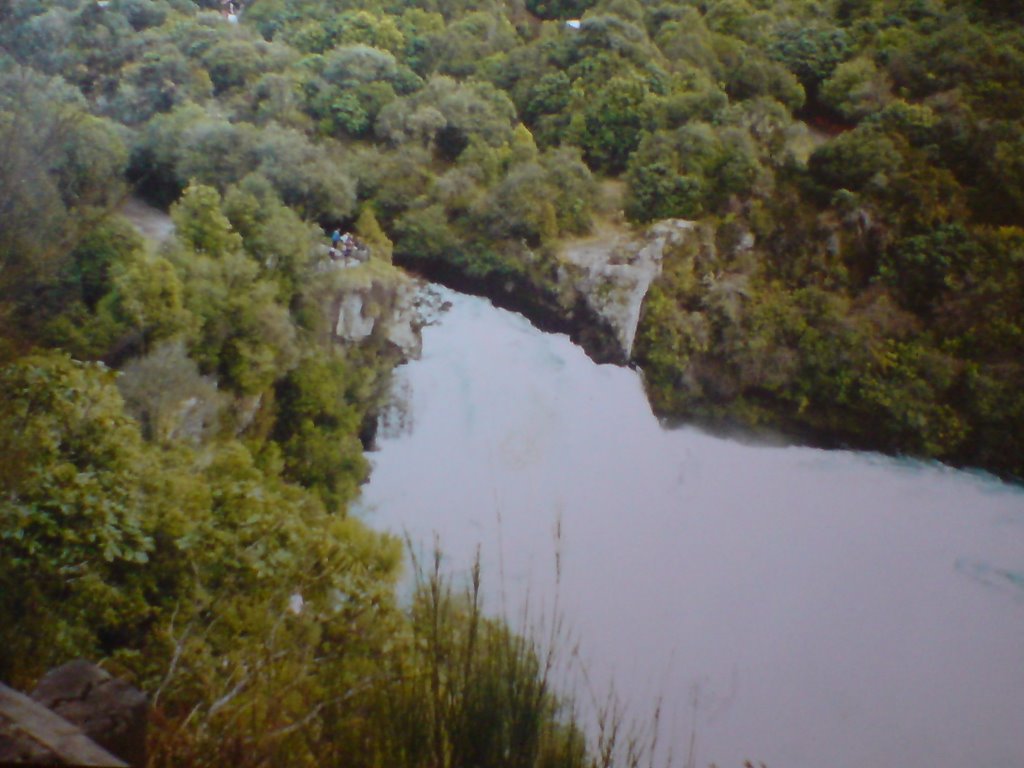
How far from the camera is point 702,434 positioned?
453 centimetres

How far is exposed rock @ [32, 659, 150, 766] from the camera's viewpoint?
6.73 ft

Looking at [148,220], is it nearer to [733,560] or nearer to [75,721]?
[75,721]

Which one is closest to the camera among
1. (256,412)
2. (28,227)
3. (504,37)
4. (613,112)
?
(28,227)

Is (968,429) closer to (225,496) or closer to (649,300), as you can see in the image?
(649,300)

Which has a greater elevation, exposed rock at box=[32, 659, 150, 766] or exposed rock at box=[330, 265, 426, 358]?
exposed rock at box=[32, 659, 150, 766]

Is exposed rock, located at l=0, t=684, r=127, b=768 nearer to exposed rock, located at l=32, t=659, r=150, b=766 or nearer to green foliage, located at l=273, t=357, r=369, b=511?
exposed rock, located at l=32, t=659, r=150, b=766

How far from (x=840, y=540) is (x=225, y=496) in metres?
2.92

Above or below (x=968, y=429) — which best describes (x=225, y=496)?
below

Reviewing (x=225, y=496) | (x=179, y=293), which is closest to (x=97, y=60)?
(x=179, y=293)

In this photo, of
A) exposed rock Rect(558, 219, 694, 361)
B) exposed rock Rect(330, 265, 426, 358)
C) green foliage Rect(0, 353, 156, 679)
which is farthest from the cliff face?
green foliage Rect(0, 353, 156, 679)

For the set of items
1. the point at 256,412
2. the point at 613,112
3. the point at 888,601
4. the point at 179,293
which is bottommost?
the point at 256,412

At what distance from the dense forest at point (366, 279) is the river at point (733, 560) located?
0.32 m

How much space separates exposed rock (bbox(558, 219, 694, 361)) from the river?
704 millimetres

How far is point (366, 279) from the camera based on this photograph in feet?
16.4
